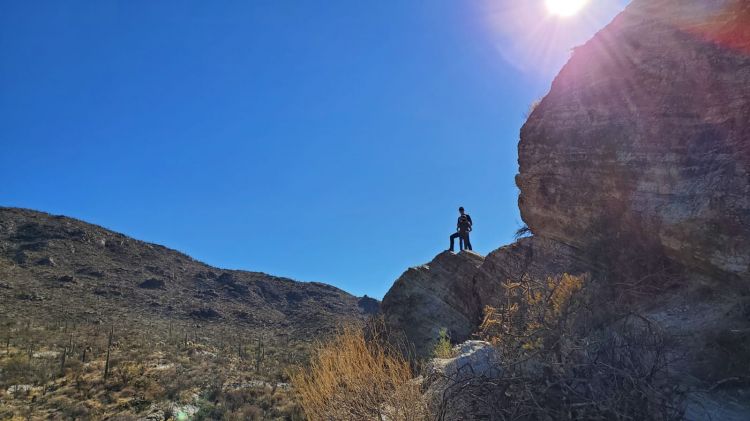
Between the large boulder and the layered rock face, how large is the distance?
3668 millimetres

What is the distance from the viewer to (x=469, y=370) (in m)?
5.82

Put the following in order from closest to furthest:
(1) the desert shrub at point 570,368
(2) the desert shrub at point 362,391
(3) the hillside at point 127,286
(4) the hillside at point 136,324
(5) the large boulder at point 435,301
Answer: (1) the desert shrub at point 570,368, (2) the desert shrub at point 362,391, (5) the large boulder at point 435,301, (4) the hillside at point 136,324, (3) the hillside at point 127,286

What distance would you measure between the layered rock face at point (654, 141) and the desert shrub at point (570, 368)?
3.44 m

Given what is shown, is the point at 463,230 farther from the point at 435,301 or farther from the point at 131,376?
the point at 131,376

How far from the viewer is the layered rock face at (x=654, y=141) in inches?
317

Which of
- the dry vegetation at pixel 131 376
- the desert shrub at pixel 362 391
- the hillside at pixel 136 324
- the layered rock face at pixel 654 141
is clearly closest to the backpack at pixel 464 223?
the layered rock face at pixel 654 141

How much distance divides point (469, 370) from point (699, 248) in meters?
5.02

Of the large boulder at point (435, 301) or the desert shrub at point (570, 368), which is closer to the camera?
the desert shrub at point (570, 368)

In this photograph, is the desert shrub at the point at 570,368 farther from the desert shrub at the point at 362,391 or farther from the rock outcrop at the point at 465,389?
the desert shrub at the point at 362,391

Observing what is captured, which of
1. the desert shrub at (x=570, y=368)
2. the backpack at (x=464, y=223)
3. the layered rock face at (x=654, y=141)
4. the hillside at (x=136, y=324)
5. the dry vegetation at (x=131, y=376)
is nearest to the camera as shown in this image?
the desert shrub at (x=570, y=368)

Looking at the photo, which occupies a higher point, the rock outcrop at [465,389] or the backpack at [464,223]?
the backpack at [464,223]

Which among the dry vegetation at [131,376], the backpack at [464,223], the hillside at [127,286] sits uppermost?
the hillside at [127,286]

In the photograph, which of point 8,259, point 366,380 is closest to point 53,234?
point 8,259

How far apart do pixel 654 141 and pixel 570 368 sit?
6.73m
